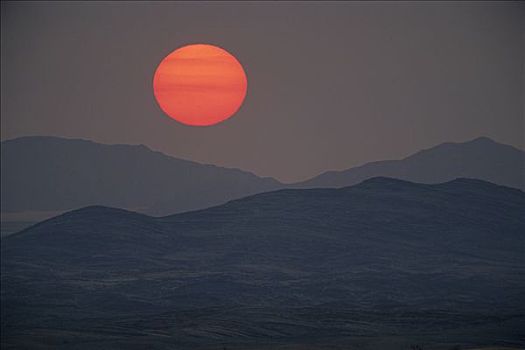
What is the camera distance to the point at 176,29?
2877 cm

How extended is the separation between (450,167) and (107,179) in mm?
8500

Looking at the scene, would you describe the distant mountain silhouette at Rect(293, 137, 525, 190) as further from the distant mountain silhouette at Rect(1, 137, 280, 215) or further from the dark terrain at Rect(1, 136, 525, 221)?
the distant mountain silhouette at Rect(1, 137, 280, 215)

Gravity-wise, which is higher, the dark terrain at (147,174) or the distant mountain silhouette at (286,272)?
the dark terrain at (147,174)

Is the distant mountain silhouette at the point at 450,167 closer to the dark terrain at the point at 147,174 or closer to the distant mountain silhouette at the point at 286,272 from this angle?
the dark terrain at the point at 147,174

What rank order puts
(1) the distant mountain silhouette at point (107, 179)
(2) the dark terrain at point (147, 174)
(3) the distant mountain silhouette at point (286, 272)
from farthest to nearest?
(1) the distant mountain silhouette at point (107, 179), (2) the dark terrain at point (147, 174), (3) the distant mountain silhouette at point (286, 272)

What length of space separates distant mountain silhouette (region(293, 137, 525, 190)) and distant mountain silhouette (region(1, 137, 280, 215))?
200 cm

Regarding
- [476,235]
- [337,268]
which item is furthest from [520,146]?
[337,268]

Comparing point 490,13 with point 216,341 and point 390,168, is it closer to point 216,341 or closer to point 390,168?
point 390,168

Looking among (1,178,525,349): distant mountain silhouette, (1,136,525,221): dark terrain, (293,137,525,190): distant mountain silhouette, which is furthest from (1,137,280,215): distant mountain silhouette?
(293,137,525,190): distant mountain silhouette

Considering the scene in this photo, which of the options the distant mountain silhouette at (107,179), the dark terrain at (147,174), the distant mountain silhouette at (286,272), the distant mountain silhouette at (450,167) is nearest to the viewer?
the distant mountain silhouette at (286,272)

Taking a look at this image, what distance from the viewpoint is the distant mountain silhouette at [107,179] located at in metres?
29.5

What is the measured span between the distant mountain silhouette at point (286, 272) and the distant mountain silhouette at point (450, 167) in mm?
266

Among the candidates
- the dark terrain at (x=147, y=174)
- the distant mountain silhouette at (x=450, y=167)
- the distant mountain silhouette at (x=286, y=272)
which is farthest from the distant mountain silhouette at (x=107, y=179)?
the distant mountain silhouette at (x=450, y=167)

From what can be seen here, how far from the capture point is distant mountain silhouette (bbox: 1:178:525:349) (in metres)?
27.8
